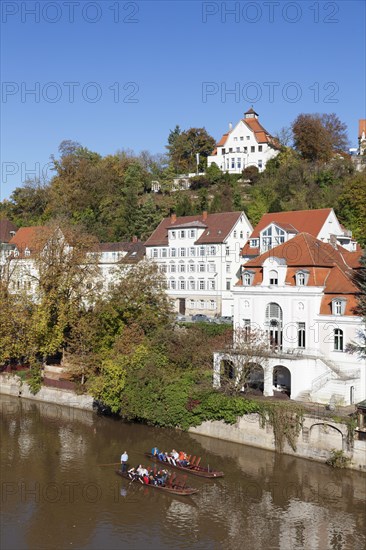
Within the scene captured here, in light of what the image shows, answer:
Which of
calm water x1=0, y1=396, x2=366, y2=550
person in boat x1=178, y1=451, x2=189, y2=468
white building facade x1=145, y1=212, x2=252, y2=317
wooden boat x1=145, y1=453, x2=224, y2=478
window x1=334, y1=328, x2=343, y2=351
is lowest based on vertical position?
calm water x1=0, y1=396, x2=366, y2=550

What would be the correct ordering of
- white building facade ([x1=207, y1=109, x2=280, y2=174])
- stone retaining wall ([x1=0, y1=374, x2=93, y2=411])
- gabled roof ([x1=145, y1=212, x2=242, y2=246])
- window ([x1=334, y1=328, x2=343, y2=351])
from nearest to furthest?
window ([x1=334, y1=328, x2=343, y2=351]) → stone retaining wall ([x1=0, y1=374, x2=93, y2=411]) → gabled roof ([x1=145, y1=212, x2=242, y2=246]) → white building facade ([x1=207, y1=109, x2=280, y2=174])

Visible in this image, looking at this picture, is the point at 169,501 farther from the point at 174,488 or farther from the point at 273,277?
the point at 273,277

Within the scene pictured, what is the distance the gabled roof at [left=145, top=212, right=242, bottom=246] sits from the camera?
61.7 metres

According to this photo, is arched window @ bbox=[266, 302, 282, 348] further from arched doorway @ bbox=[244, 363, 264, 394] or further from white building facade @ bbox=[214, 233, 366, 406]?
arched doorway @ bbox=[244, 363, 264, 394]

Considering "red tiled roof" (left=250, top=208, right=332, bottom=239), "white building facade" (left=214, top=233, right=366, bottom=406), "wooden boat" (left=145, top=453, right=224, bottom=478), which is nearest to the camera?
"wooden boat" (left=145, top=453, right=224, bottom=478)

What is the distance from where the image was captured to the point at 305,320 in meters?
38.5

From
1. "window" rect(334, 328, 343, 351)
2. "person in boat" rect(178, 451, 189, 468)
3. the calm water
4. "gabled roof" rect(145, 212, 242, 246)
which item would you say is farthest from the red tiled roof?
"person in boat" rect(178, 451, 189, 468)

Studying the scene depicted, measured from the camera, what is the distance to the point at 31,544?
23.6 metres

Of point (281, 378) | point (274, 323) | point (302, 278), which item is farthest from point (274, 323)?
point (281, 378)

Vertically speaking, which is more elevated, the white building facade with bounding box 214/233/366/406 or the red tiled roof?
the red tiled roof

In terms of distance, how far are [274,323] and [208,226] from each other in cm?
2532

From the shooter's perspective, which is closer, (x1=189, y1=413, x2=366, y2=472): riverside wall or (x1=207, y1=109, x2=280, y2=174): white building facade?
(x1=189, y1=413, x2=366, y2=472): riverside wall

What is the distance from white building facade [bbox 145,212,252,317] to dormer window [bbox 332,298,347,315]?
74.1 ft

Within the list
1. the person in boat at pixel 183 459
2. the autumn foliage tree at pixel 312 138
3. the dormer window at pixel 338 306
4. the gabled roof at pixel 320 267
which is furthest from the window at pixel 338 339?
the autumn foliage tree at pixel 312 138
